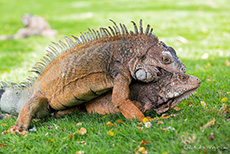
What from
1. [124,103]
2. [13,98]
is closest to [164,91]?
[124,103]

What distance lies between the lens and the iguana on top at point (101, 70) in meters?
3.97

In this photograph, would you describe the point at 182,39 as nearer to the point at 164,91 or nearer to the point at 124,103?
the point at 164,91

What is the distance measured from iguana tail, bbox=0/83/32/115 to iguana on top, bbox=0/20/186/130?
0.43 meters

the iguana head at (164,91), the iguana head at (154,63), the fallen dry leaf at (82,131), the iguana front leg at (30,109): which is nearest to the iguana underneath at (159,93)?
the iguana head at (164,91)

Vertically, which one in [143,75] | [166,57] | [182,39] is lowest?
[143,75]

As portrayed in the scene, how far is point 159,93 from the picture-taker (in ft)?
13.5

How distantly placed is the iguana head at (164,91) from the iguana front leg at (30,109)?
4.73ft

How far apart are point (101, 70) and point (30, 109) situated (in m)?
1.27

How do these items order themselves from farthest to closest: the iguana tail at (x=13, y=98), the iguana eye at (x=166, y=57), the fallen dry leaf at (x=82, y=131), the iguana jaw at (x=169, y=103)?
the iguana tail at (x=13, y=98) → the iguana jaw at (x=169, y=103) → the iguana eye at (x=166, y=57) → the fallen dry leaf at (x=82, y=131)

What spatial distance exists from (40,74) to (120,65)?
58.8 inches

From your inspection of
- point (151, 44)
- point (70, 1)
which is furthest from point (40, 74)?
point (70, 1)

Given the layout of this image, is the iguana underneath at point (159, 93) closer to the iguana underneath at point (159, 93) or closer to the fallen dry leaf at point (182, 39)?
the iguana underneath at point (159, 93)

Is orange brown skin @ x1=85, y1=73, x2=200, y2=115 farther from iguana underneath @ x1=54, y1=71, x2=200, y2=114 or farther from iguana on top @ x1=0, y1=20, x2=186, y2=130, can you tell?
iguana on top @ x1=0, y1=20, x2=186, y2=130

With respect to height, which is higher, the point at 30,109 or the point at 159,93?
the point at 159,93
